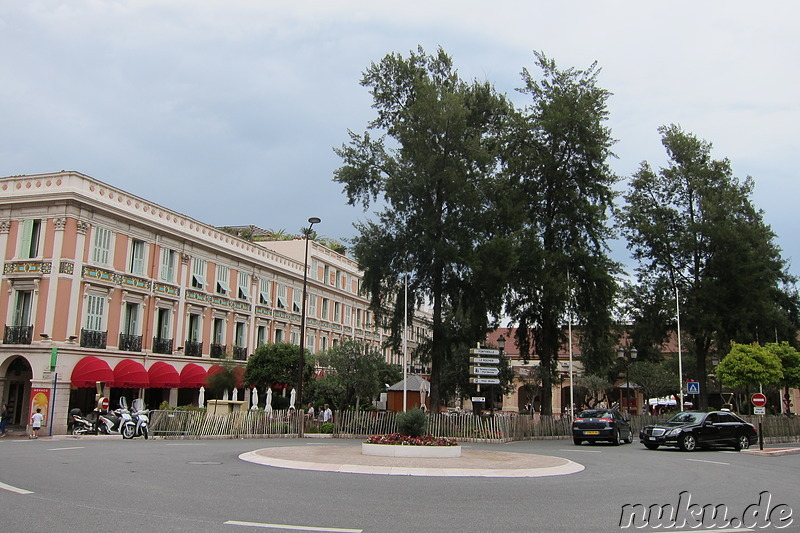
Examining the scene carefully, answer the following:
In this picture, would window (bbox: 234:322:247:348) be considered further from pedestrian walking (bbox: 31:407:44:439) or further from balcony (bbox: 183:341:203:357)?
pedestrian walking (bbox: 31:407:44:439)

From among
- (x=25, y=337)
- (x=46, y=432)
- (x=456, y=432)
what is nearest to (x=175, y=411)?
(x=46, y=432)

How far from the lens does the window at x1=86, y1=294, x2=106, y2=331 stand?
34219 millimetres

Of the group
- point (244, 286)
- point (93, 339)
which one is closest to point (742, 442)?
point (93, 339)

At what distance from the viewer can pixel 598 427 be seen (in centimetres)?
2859

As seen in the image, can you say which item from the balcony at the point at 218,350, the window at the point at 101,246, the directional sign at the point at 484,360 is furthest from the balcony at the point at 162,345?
the directional sign at the point at 484,360

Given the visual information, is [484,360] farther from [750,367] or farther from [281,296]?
[281,296]

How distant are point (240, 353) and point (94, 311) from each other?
1302 cm

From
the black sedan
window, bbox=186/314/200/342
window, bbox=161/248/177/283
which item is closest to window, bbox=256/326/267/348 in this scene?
window, bbox=186/314/200/342

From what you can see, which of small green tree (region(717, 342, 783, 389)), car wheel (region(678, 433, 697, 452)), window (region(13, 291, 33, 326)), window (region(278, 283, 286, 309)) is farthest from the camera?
window (region(278, 283, 286, 309))

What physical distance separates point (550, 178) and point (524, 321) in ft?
27.5

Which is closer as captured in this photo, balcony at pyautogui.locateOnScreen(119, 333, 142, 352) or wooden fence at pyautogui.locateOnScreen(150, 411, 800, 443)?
wooden fence at pyautogui.locateOnScreen(150, 411, 800, 443)

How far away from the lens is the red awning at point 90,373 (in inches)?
1278

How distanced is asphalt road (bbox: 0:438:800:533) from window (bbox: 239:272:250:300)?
30377 mm

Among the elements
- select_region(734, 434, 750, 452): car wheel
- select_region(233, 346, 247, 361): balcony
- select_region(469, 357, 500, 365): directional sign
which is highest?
select_region(233, 346, 247, 361): balcony
